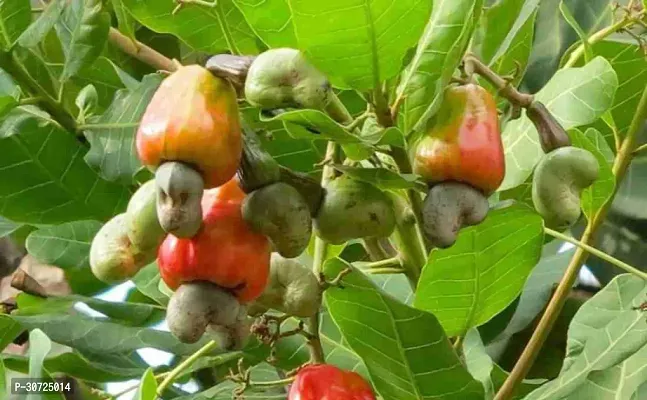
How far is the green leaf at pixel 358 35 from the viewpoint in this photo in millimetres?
545

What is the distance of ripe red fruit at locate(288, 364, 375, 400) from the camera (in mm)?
671

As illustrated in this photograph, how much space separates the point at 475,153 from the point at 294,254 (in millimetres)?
105

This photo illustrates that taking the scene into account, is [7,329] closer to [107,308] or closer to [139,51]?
[107,308]

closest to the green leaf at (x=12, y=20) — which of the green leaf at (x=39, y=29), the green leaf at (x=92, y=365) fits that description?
the green leaf at (x=39, y=29)

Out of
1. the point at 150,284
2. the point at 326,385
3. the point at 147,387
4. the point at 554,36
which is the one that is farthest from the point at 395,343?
the point at 554,36

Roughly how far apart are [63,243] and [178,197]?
48 cm

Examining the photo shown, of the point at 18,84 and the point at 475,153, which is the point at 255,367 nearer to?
the point at 18,84

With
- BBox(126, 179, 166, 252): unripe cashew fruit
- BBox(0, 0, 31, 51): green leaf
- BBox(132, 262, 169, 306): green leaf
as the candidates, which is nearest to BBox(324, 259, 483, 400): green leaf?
BBox(126, 179, 166, 252): unripe cashew fruit

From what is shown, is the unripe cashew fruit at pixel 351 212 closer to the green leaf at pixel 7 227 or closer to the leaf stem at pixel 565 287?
the leaf stem at pixel 565 287

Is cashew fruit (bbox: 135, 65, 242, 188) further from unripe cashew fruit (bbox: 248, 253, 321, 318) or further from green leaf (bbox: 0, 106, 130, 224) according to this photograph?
green leaf (bbox: 0, 106, 130, 224)

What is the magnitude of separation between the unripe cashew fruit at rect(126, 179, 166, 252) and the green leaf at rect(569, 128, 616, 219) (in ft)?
0.99

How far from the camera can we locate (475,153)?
21.4 inches

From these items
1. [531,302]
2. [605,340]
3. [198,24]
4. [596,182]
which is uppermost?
[198,24]

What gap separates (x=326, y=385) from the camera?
0.67 meters
